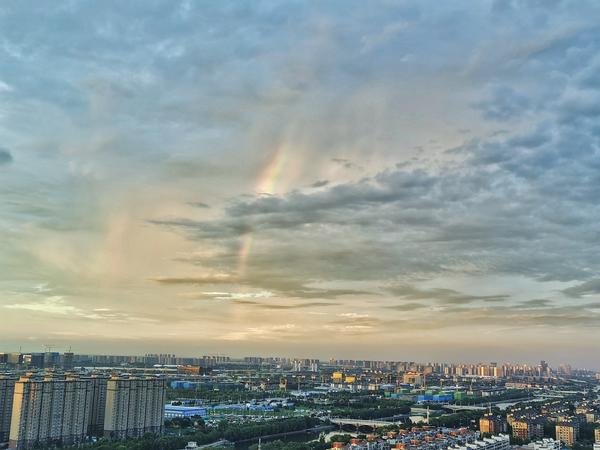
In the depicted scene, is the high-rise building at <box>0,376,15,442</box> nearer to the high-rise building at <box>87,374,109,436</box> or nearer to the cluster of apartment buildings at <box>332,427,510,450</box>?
the high-rise building at <box>87,374,109,436</box>

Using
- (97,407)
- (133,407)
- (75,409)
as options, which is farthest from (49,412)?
(133,407)

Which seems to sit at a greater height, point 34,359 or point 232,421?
point 34,359

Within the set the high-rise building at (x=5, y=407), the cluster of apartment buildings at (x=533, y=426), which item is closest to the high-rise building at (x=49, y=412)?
the high-rise building at (x=5, y=407)

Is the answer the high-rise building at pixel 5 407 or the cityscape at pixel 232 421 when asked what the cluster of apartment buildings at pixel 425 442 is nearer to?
the cityscape at pixel 232 421

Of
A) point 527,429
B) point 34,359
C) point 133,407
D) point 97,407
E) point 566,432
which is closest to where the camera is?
point 133,407

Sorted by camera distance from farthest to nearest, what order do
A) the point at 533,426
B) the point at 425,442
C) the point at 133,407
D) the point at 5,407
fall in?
the point at 533,426
the point at 133,407
the point at 5,407
the point at 425,442

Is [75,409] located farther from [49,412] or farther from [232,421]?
[232,421]

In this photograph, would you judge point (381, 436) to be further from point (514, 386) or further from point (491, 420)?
point (514, 386)
